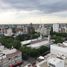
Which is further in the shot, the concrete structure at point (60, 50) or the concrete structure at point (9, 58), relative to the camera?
the concrete structure at point (60, 50)

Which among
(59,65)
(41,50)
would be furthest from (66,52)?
(59,65)

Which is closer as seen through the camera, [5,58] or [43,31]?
[5,58]

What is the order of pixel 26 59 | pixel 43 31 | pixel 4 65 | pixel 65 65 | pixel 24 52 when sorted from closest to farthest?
pixel 65 65 → pixel 4 65 → pixel 26 59 → pixel 24 52 → pixel 43 31

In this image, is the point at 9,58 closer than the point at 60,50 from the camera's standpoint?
Yes

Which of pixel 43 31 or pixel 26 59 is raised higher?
pixel 43 31

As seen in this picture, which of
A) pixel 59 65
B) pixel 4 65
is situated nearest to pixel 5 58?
pixel 4 65

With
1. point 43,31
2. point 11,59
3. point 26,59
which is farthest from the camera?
point 43,31

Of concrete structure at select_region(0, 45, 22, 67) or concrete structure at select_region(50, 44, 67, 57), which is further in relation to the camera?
concrete structure at select_region(50, 44, 67, 57)

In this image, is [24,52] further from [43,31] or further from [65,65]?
[43,31]

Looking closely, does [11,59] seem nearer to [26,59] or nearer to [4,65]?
[4,65]
